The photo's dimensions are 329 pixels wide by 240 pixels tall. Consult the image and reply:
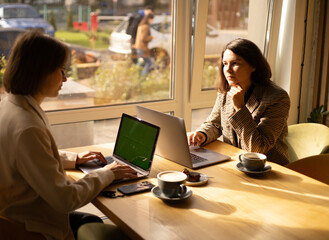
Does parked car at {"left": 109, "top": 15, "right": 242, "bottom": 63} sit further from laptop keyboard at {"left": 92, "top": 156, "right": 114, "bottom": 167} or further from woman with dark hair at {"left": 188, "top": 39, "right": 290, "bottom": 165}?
laptop keyboard at {"left": 92, "top": 156, "right": 114, "bottom": 167}

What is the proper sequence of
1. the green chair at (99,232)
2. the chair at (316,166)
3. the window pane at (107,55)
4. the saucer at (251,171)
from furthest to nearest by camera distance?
the window pane at (107,55), the chair at (316,166), the saucer at (251,171), the green chair at (99,232)

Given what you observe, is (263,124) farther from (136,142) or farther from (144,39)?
(144,39)

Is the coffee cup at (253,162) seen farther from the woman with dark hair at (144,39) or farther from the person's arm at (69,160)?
the woman with dark hair at (144,39)

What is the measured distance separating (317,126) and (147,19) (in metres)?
1.45

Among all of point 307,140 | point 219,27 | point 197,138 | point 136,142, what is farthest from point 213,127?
point 219,27

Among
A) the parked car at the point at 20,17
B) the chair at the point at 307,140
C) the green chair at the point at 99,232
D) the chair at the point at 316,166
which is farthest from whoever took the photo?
the parked car at the point at 20,17

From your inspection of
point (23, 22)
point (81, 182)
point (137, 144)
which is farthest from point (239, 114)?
point (23, 22)

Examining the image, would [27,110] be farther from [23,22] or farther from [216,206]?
[23,22]

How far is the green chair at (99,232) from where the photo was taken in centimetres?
147

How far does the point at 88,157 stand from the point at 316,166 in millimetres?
1146

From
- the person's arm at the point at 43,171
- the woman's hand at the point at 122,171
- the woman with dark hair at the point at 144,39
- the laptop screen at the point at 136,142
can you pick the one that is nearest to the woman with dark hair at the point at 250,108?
the laptop screen at the point at 136,142

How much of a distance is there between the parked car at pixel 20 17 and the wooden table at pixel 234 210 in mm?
1262

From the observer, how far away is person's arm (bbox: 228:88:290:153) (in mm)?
2121

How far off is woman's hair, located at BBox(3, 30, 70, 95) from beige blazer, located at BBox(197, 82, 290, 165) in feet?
3.34
